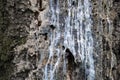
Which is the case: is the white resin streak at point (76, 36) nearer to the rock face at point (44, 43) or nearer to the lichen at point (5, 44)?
the rock face at point (44, 43)

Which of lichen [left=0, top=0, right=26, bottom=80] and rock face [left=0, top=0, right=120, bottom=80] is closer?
rock face [left=0, top=0, right=120, bottom=80]

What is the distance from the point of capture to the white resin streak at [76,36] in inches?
162

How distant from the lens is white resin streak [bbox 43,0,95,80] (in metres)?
4.12

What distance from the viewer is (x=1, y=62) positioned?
429 cm

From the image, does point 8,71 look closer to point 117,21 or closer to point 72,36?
point 72,36

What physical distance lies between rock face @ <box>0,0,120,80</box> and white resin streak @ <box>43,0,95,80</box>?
0.4 inches

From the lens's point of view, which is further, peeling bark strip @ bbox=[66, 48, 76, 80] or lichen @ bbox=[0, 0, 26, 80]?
lichen @ bbox=[0, 0, 26, 80]

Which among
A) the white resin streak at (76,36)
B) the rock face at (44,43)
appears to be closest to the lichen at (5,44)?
the rock face at (44,43)

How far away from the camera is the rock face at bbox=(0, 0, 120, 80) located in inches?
162

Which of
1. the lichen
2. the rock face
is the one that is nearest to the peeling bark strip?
the rock face

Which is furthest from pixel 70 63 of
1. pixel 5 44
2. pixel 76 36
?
pixel 5 44

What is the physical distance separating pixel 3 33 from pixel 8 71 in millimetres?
439

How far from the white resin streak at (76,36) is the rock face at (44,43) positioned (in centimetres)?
1

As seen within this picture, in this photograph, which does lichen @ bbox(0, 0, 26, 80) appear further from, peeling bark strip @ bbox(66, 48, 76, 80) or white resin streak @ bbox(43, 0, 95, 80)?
peeling bark strip @ bbox(66, 48, 76, 80)
